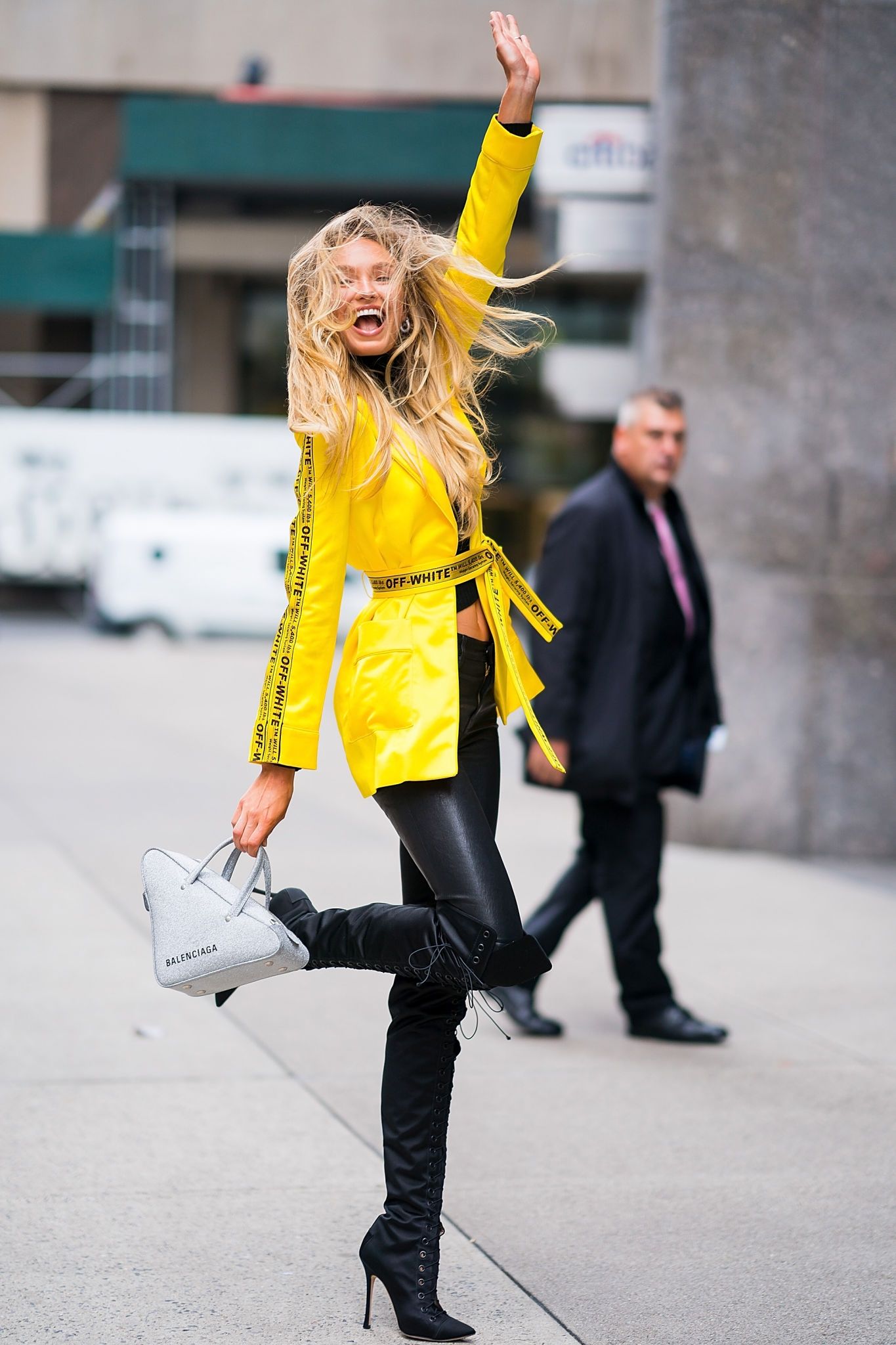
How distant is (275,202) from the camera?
30594 millimetres

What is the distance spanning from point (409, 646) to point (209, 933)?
598 millimetres

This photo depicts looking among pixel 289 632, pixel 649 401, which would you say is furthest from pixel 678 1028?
pixel 289 632

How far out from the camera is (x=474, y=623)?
320 cm

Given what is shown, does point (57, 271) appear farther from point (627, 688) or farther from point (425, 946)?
A: point (425, 946)

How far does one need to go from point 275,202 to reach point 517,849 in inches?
956

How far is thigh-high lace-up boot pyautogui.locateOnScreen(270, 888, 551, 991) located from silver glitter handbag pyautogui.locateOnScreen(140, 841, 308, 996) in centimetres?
9

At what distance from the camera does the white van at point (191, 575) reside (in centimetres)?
2269

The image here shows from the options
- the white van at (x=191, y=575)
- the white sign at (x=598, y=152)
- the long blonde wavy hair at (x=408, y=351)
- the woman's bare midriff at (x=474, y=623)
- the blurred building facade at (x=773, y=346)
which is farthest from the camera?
the white van at (x=191, y=575)

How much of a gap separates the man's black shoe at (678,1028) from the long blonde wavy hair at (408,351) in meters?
2.36

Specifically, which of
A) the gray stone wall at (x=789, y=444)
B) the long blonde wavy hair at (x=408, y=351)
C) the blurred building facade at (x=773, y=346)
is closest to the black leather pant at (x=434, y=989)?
the long blonde wavy hair at (x=408, y=351)

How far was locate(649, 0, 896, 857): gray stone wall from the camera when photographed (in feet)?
26.4

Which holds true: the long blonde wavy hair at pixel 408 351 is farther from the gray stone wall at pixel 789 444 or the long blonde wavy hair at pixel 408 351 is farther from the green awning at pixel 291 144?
the green awning at pixel 291 144

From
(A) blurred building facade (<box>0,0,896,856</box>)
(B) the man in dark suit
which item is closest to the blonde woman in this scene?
(B) the man in dark suit

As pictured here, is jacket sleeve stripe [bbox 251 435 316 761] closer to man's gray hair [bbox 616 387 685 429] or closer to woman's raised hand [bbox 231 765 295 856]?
woman's raised hand [bbox 231 765 295 856]
